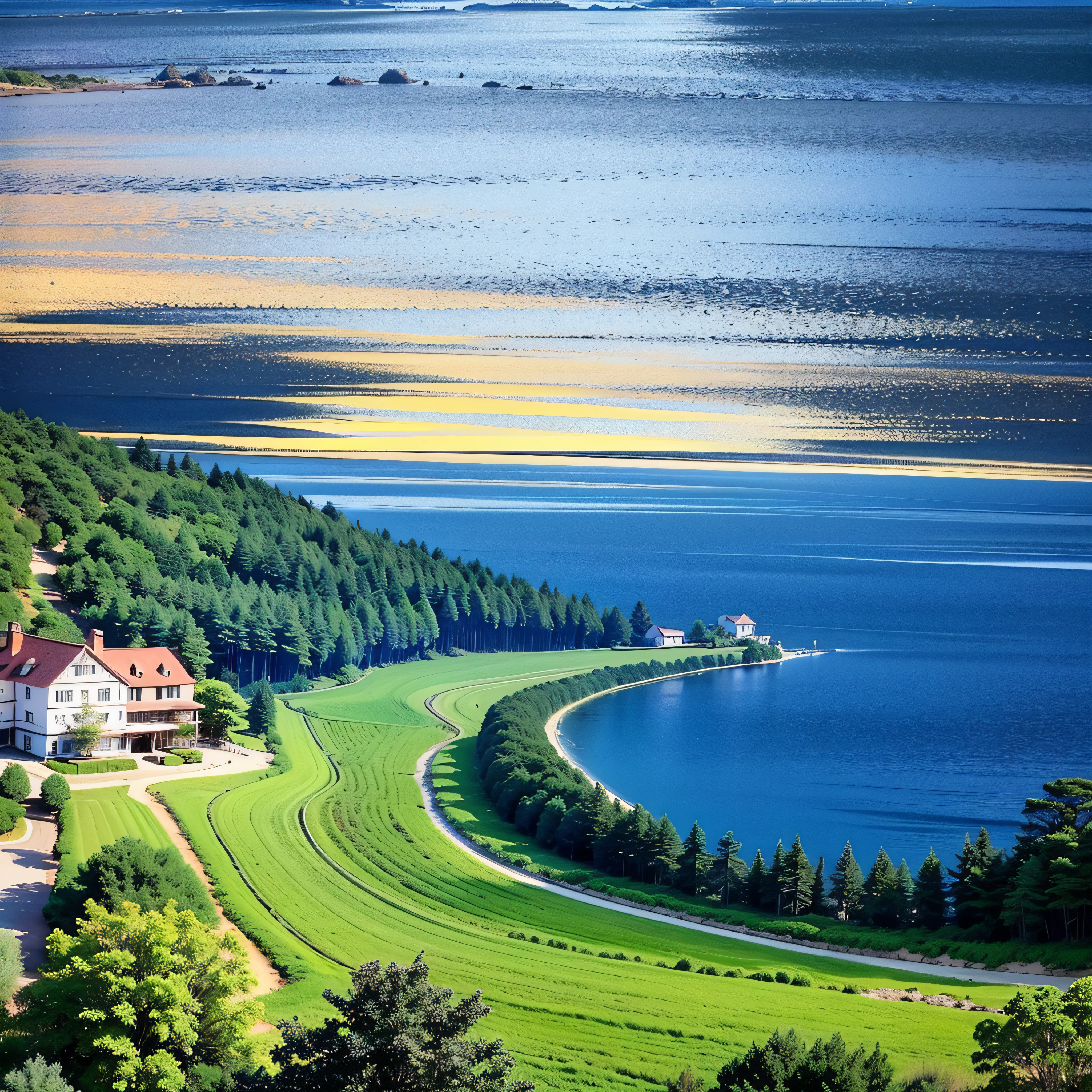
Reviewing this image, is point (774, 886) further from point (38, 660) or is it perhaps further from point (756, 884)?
point (38, 660)

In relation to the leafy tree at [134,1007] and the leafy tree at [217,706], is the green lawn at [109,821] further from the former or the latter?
the leafy tree at [134,1007]

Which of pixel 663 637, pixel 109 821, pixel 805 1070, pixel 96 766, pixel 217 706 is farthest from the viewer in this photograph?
pixel 663 637

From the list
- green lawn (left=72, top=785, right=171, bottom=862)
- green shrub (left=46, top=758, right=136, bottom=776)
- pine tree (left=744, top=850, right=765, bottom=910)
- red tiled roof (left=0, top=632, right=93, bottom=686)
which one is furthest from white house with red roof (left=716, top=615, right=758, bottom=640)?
green lawn (left=72, top=785, right=171, bottom=862)

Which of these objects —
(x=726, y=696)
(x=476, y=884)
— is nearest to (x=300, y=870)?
(x=476, y=884)

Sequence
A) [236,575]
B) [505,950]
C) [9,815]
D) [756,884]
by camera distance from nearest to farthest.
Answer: [505,950]
[9,815]
[756,884]
[236,575]

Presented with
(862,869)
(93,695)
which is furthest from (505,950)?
(862,869)

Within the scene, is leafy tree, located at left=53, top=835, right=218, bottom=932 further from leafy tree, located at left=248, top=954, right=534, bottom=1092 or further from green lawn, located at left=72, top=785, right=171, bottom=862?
leafy tree, located at left=248, top=954, right=534, bottom=1092

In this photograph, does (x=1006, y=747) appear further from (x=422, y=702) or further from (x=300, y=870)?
(x=300, y=870)
